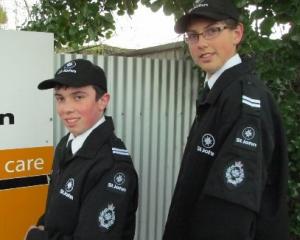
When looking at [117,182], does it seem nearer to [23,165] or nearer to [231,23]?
[231,23]

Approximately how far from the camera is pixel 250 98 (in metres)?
1.83

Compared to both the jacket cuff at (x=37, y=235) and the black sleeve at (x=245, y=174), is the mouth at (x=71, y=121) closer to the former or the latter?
the jacket cuff at (x=37, y=235)

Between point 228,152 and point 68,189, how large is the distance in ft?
2.67

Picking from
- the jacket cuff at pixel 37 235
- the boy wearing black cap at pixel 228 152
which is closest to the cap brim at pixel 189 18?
the boy wearing black cap at pixel 228 152

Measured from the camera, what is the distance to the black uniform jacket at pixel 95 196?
195 cm

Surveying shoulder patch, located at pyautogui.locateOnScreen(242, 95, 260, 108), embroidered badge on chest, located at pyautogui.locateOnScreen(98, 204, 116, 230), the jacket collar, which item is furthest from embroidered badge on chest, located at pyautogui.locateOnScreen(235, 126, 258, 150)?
embroidered badge on chest, located at pyautogui.locateOnScreen(98, 204, 116, 230)

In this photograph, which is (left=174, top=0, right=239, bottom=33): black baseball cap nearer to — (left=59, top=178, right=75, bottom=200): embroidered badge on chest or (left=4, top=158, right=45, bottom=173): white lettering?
(left=59, top=178, right=75, bottom=200): embroidered badge on chest

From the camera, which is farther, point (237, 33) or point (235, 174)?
point (237, 33)

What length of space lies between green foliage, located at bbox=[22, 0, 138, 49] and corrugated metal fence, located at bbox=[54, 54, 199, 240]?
327 mm

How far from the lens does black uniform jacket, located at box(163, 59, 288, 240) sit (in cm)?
175

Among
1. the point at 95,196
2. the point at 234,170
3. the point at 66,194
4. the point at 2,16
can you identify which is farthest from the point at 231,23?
the point at 2,16

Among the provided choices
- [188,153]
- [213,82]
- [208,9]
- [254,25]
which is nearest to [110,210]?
[188,153]

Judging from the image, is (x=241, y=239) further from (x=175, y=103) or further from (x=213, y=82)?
(x=175, y=103)

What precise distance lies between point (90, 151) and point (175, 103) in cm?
197
